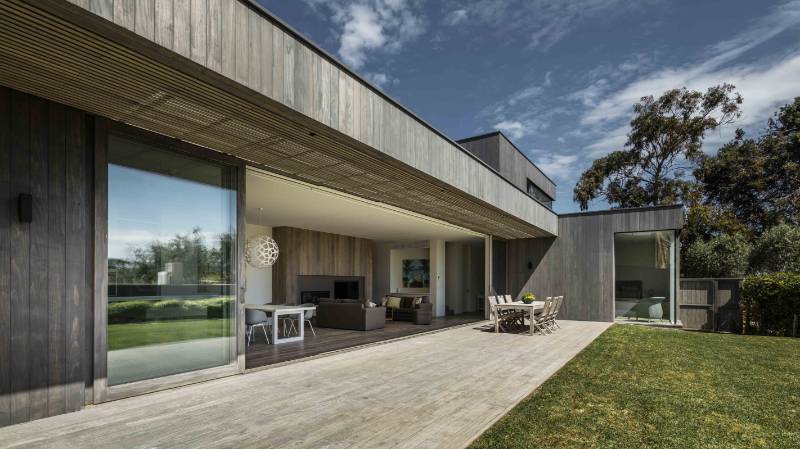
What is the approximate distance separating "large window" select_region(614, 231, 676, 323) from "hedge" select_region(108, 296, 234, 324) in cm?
1176

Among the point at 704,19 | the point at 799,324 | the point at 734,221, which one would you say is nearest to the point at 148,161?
the point at 799,324

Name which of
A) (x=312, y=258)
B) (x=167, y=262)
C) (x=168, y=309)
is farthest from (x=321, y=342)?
(x=312, y=258)

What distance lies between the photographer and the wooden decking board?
6.72 meters

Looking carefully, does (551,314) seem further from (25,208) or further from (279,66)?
(25,208)

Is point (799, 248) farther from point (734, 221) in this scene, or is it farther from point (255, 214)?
point (255, 214)

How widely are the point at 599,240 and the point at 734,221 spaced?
1056cm

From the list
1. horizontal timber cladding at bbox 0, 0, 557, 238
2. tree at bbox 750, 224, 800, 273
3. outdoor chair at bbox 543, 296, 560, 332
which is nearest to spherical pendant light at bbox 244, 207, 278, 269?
horizontal timber cladding at bbox 0, 0, 557, 238

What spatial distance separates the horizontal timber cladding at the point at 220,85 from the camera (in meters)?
2.79

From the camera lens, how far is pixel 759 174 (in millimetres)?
21594

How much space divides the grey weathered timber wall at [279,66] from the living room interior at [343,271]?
1977 mm

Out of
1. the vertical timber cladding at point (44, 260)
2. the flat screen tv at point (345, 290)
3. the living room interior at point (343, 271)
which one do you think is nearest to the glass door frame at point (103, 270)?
the vertical timber cladding at point (44, 260)

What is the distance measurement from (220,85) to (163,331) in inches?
110

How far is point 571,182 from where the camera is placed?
2620cm

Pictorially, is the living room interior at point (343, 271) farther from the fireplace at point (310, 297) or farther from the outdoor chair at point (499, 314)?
the outdoor chair at point (499, 314)
